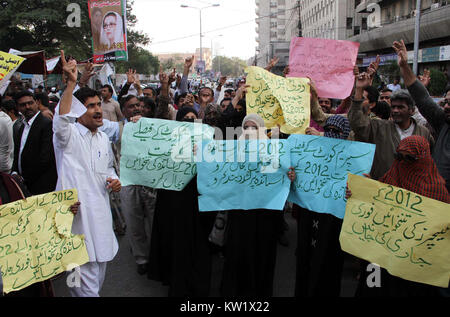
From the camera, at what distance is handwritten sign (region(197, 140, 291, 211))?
3.29m

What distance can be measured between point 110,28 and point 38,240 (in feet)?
32.2

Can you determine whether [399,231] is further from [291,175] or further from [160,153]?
[160,153]

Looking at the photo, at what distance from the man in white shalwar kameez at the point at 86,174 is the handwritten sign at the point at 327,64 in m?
2.56

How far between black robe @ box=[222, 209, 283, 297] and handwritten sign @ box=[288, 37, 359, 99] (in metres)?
1.89

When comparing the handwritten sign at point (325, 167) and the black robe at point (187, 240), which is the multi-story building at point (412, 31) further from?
the black robe at point (187, 240)

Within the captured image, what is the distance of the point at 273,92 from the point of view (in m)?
3.95

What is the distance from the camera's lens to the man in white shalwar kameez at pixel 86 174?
9.74 feet

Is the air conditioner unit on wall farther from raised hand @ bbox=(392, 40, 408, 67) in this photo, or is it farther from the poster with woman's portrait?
raised hand @ bbox=(392, 40, 408, 67)

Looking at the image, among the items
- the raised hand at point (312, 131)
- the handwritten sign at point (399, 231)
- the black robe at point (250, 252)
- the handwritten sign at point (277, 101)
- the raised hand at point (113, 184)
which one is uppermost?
the handwritten sign at point (277, 101)

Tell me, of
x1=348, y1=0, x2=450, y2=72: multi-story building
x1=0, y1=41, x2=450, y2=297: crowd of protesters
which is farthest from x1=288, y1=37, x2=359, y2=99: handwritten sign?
x1=348, y1=0, x2=450, y2=72: multi-story building

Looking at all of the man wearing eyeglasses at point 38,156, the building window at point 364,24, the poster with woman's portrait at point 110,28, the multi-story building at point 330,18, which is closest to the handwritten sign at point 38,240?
the man wearing eyeglasses at point 38,156

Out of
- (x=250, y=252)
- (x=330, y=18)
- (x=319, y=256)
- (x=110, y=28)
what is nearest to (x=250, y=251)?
(x=250, y=252)

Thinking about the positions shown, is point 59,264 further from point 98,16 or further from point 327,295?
point 98,16

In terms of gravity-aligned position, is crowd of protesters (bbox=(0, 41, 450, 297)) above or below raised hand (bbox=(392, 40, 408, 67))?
below
